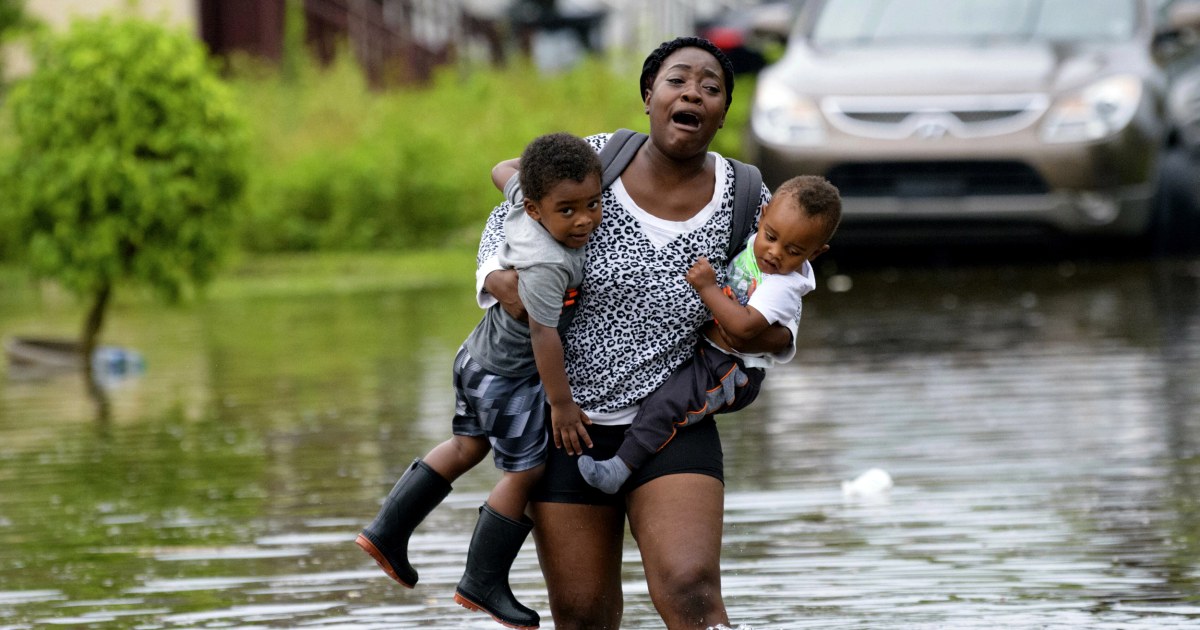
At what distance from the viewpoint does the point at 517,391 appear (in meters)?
4.42

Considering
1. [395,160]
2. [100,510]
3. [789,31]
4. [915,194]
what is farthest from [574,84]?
[100,510]

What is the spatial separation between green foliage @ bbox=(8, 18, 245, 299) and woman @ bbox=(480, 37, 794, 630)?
6914 mm

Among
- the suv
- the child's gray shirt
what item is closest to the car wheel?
the suv

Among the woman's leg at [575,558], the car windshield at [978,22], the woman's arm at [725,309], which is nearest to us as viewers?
the woman's arm at [725,309]

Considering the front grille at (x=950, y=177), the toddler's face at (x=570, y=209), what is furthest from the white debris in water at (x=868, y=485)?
the front grille at (x=950, y=177)

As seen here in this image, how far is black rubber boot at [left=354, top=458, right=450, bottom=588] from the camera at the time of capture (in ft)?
15.2

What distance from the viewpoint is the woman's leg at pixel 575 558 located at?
4500 mm

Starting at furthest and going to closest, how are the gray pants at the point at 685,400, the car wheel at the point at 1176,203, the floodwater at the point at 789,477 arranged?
the car wheel at the point at 1176,203, the floodwater at the point at 789,477, the gray pants at the point at 685,400

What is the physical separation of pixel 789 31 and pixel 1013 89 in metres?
1.84

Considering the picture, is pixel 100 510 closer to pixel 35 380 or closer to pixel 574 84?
pixel 35 380

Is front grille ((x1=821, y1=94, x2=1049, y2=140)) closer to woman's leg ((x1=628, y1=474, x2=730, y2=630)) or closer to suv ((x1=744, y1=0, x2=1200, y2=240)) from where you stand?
suv ((x1=744, y1=0, x2=1200, y2=240))

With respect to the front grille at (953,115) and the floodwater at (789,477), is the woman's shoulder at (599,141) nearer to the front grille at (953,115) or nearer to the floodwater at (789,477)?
the floodwater at (789,477)

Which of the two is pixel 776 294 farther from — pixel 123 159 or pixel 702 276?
pixel 123 159

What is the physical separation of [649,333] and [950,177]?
745cm
